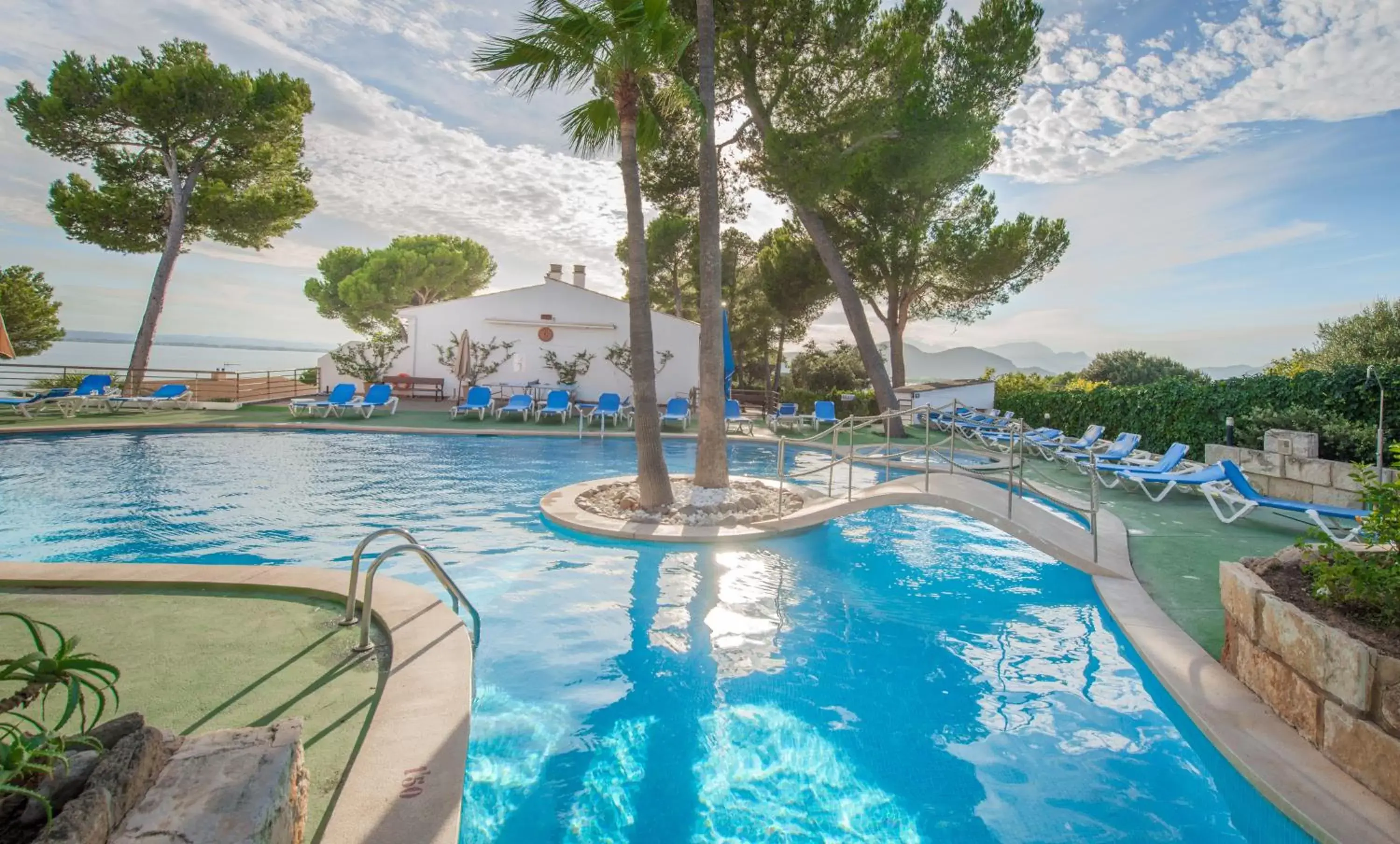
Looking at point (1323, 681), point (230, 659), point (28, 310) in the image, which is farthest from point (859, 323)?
point (28, 310)

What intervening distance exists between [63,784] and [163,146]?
80.2 ft

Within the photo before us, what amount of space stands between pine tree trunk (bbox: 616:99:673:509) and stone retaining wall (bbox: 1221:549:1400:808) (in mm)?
5515

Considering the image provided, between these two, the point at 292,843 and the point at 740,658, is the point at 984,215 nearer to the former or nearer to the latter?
the point at 740,658

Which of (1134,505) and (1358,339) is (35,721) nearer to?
(1134,505)

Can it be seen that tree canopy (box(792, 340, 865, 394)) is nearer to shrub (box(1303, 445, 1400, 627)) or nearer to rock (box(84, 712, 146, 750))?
shrub (box(1303, 445, 1400, 627))

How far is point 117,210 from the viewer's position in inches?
742

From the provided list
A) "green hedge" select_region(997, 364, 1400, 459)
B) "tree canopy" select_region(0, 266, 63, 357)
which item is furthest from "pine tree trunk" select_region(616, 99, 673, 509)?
"tree canopy" select_region(0, 266, 63, 357)

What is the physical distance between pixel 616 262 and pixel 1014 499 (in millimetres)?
28775

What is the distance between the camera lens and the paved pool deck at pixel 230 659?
2758mm

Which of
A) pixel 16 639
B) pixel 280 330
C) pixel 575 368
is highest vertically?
pixel 280 330

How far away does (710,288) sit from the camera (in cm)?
808

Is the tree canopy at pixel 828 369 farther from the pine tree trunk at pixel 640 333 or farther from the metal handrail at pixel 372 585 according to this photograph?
the metal handrail at pixel 372 585

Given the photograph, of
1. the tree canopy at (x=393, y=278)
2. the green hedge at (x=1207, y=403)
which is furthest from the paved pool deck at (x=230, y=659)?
the tree canopy at (x=393, y=278)

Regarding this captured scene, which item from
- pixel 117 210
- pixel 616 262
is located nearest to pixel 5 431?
pixel 117 210
